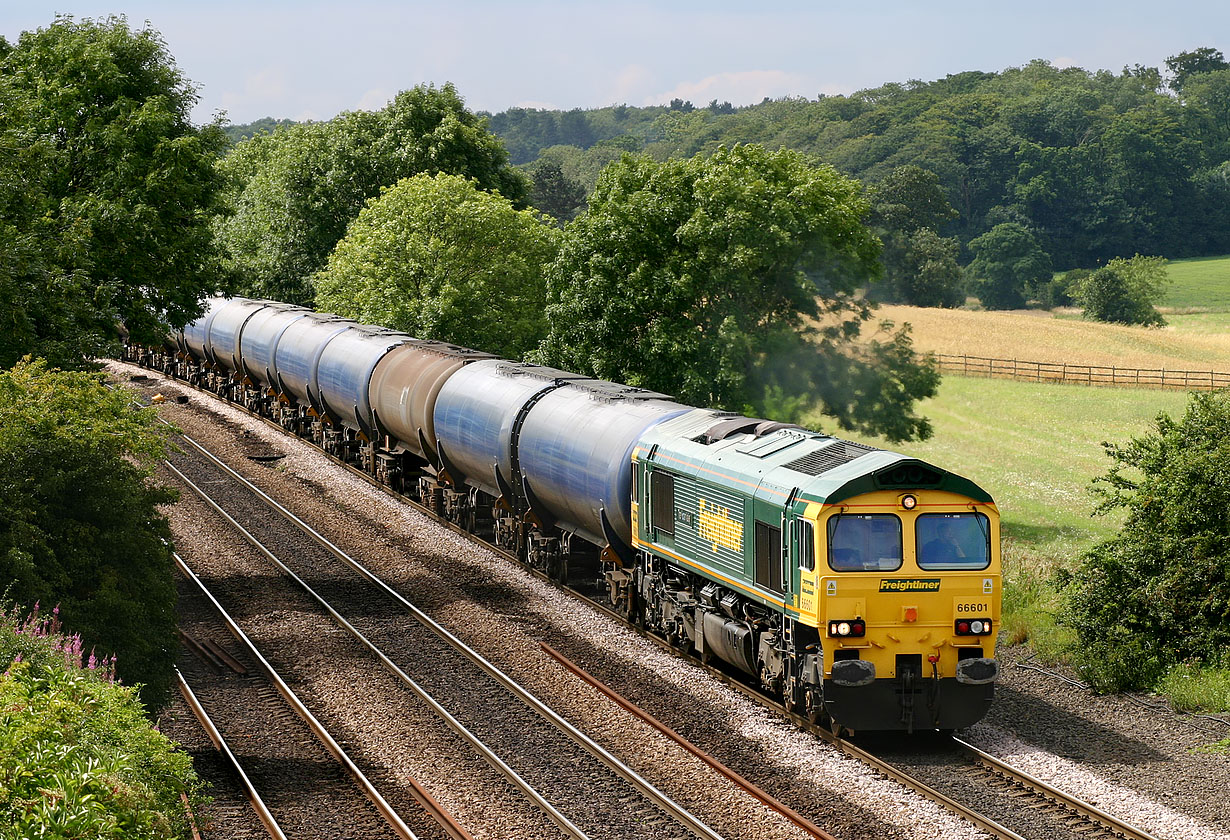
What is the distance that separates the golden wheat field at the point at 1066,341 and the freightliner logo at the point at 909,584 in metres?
52.3

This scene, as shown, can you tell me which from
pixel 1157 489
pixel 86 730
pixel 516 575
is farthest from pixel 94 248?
pixel 1157 489

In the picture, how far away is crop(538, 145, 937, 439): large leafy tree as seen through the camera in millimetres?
37281

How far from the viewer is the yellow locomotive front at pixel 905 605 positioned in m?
15.8

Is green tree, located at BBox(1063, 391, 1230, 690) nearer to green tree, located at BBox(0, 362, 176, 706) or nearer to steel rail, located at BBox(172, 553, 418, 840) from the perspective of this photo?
steel rail, located at BBox(172, 553, 418, 840)

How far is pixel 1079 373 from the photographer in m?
65.3

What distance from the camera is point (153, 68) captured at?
28.6 meters

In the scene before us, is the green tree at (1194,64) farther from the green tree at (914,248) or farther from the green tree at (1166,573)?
the green tree at (1166,573)

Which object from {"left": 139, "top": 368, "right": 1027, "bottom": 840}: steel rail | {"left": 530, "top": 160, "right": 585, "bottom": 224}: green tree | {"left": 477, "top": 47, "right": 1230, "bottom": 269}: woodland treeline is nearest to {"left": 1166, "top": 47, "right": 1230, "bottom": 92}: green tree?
{"left": 477, "top": 47, "right": 1230, "bottom": 269}: woodland treeline

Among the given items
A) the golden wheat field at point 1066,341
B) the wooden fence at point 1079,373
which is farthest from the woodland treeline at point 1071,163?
the wooden fence at point 1079,373

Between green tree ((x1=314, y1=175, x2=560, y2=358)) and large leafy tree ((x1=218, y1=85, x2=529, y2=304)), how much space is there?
11698 mm

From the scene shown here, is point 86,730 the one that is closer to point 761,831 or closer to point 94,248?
point 761,831

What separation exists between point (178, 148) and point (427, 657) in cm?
1315

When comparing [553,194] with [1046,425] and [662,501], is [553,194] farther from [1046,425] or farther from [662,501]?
[662,501]

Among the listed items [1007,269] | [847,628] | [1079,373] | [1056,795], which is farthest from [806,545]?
[1007,269]
